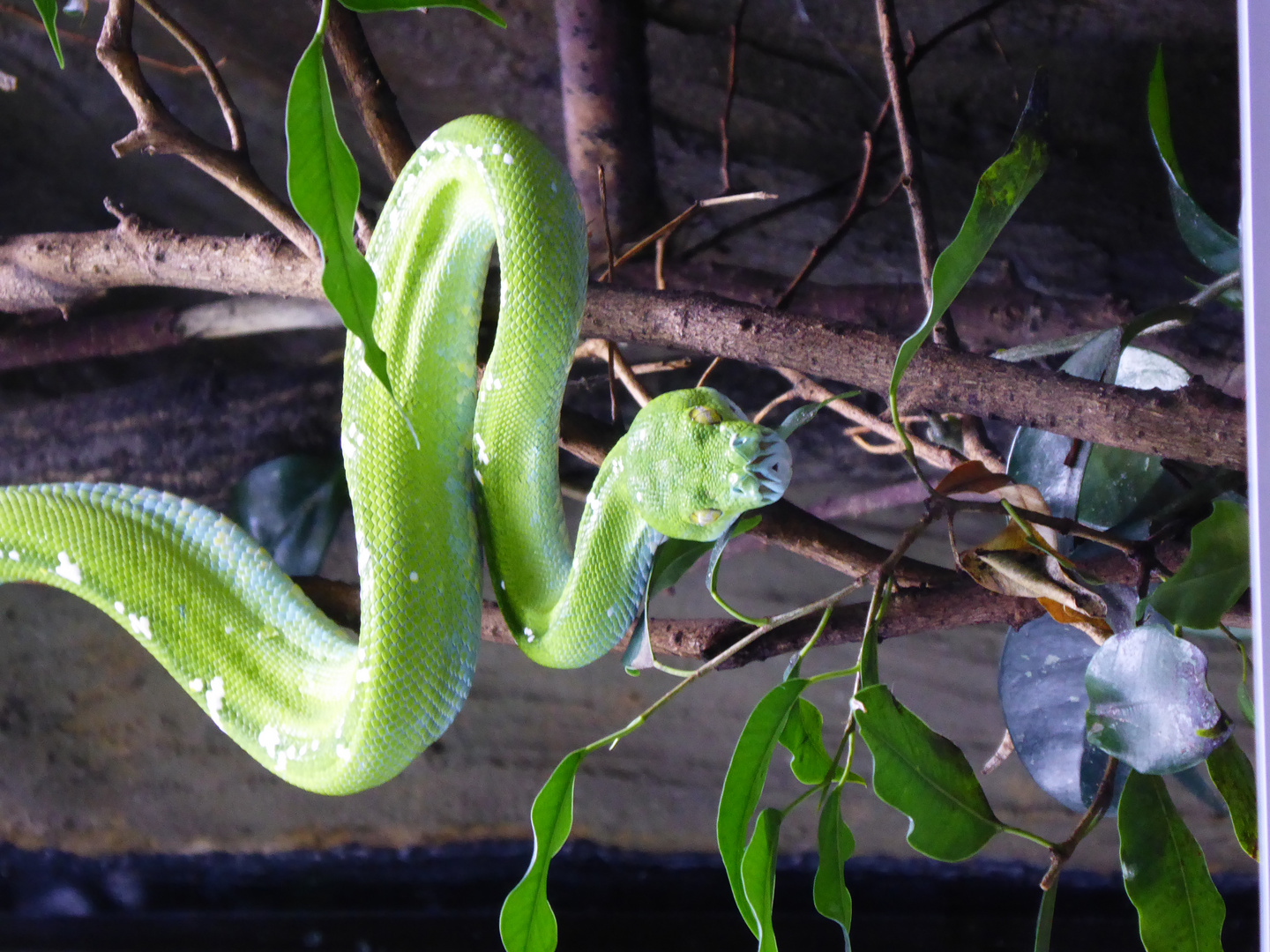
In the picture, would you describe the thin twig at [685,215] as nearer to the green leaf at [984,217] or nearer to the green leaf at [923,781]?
the green leaf at [984,217]

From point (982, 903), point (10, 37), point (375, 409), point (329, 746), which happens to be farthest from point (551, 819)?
point (10, 37)

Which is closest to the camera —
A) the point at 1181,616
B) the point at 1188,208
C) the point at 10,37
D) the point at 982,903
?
the point at 1181,616

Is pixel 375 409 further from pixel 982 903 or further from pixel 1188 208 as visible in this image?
pixel 982 903

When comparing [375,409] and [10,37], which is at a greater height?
[10,37]

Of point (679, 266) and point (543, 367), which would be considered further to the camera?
point (679, 266)

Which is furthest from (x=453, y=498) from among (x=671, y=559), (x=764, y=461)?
(x=764, y=461)

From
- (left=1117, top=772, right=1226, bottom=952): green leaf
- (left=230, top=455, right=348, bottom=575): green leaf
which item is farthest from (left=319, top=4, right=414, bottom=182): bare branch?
(left=1117, top=772, right=1226, bottom=952): green leaf

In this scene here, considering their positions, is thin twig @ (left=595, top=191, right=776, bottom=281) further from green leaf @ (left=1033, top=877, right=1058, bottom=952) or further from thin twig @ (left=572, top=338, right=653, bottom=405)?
green leaf @ (left=1033, top=877, right=1058, bottom=952)

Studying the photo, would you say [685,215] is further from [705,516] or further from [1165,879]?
[1165,879]
